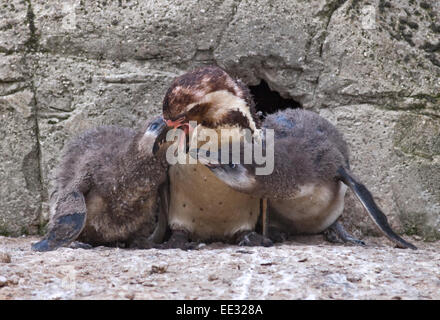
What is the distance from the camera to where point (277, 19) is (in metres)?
3.92

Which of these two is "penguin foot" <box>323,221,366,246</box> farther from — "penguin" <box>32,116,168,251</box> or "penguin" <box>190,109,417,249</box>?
"penguin" <box>32,116,168,251</box>

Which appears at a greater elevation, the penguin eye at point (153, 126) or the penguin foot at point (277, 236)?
the penguin eye at point (153, 126)

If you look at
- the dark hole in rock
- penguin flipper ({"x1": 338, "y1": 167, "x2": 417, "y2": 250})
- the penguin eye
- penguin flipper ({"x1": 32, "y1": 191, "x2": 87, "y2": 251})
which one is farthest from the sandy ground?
the dark hole in rock

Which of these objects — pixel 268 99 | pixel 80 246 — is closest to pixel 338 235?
pixel 80 246

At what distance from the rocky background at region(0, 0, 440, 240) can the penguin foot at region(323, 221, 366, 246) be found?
433 millimetres

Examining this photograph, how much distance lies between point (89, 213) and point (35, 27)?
52.9 inches

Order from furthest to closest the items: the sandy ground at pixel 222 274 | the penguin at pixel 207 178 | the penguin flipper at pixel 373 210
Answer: the penguin flipper at pixel 373 210
the penguin at pixel 207 178
the sandy ground at pixel 222 274

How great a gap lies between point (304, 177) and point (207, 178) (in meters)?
0.50

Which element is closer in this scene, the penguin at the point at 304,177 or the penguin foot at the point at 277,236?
the penguin at the point at 304,177

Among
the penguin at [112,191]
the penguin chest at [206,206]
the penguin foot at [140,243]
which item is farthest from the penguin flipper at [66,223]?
the penguin chest at [206,206]

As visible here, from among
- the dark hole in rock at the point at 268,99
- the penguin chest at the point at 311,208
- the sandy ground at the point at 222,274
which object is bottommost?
the penguin chest at the point at 311,208

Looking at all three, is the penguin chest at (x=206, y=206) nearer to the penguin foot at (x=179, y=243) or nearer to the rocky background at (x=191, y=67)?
the penguin foot at (x=179, y=243)

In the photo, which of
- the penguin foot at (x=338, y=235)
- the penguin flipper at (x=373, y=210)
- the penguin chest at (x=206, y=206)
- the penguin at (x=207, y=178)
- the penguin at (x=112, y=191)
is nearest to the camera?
the penguin at (x=207, y=178)

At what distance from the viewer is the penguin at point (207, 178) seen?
2893mm
